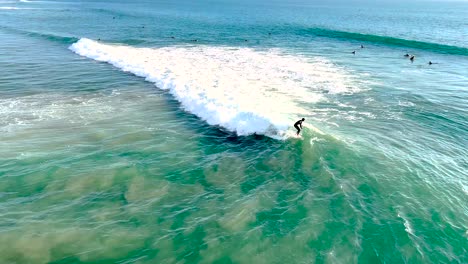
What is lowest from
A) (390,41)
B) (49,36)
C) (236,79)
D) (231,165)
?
(231,165)

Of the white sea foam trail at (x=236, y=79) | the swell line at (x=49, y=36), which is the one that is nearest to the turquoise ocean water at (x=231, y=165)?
the white sea foam trail at (x=236, y=79)

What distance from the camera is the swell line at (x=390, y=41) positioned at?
56575mm

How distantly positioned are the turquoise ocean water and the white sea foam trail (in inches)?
9.7

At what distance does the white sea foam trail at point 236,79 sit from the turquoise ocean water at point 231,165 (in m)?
0.25

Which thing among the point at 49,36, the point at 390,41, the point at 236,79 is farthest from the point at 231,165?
the point at 390,41

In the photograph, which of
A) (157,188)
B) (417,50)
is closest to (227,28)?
(417,50)

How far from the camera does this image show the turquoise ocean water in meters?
14.5

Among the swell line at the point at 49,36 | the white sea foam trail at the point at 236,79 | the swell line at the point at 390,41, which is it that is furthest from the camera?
the swell line at the point at 49,36

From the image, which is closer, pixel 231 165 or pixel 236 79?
pixel 231 165

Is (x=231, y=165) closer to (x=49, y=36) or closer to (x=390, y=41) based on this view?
(x=49, y=36)

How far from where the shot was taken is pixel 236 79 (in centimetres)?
3706

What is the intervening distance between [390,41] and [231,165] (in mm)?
57904

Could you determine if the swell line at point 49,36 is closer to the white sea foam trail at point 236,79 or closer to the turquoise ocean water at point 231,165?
the white sea foam trail at point 236,79

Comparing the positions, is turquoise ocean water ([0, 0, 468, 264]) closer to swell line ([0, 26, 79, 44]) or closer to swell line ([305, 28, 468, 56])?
swell line ([305, 28, 468, 56])
